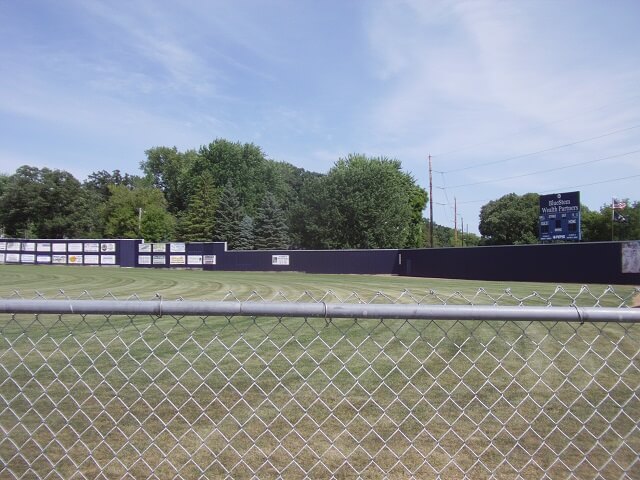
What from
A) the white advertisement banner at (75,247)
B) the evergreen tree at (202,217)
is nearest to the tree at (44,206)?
the evergreen tree at (202,217)

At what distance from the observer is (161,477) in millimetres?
3436

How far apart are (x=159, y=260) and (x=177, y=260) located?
1.72 m

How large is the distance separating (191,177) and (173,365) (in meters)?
81.0

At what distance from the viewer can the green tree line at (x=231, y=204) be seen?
184ft

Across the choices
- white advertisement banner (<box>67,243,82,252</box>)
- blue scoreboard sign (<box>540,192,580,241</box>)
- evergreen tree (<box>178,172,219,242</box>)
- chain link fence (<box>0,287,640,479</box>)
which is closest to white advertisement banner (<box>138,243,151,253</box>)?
white advertisement banner (<box>67,243,82,252</box>)

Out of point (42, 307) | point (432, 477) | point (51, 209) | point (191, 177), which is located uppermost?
point (191, 177)

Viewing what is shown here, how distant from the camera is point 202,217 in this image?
2687 inches

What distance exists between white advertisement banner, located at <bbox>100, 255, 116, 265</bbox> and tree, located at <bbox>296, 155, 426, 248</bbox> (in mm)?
20199

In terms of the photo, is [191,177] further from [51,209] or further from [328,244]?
[328,244]

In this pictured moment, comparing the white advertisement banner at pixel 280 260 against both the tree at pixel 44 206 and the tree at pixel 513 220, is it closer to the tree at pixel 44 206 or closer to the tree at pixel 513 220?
the tree at pixel 44 206

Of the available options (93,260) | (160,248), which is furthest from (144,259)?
(93,260)

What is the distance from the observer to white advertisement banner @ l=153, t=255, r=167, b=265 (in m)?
46.9

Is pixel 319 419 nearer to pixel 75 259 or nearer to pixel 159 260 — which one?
pixel 159 260

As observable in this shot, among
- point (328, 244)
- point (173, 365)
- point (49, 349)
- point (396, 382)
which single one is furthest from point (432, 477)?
point (328, 244)
